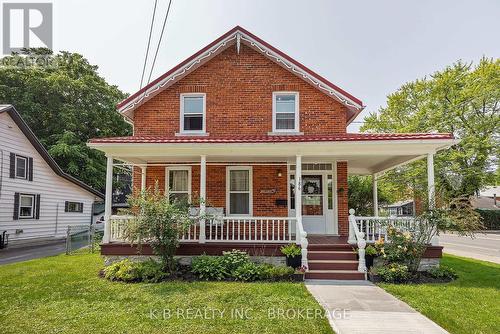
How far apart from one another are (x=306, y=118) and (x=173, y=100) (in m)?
4.89

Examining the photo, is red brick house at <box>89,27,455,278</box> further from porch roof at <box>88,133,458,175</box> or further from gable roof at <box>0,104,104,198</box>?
gable roof at <box>0,104,104,198</box>

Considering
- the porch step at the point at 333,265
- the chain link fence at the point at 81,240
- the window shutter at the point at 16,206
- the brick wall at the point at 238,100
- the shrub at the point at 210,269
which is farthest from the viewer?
the window shutter at the point at 16,206

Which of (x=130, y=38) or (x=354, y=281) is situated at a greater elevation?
(x=130, y=38)

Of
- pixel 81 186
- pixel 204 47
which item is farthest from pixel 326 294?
pixel 81 186

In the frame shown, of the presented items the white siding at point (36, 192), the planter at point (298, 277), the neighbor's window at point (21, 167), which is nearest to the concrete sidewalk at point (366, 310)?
the planter at point (298, 277)

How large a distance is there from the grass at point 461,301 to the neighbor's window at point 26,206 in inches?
684

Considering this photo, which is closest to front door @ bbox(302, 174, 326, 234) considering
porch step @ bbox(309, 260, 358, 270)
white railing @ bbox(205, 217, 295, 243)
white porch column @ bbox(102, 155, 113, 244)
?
white railing @ bbox(205, 217, 295, 243)

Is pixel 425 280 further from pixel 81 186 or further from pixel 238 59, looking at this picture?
pixel 81 186

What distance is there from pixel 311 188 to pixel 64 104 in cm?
2305

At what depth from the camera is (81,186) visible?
829 inches

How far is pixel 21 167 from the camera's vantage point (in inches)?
656

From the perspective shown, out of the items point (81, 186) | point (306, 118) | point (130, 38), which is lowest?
point (81, 186)

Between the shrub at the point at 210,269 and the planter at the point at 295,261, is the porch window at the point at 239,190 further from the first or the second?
the planter at the point at 295,261

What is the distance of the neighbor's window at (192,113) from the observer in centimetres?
1180
